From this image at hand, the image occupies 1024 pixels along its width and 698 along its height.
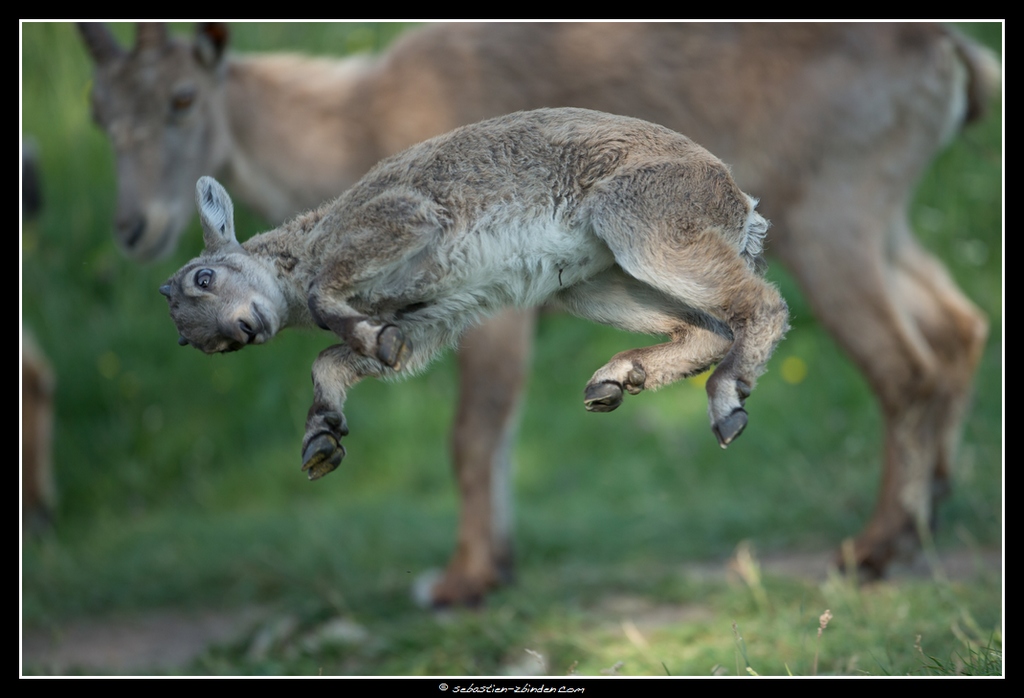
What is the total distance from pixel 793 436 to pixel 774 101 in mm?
2222

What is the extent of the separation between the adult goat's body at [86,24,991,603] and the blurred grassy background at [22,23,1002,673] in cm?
60

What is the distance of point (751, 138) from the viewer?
548cm

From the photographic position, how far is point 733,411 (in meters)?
2.55

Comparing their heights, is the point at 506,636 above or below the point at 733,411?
below

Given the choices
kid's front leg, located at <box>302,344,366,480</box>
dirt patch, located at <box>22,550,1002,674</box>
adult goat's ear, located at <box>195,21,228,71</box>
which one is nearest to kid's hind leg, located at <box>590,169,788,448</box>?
kid's front leg, located at <box>302,344,366,480</box>

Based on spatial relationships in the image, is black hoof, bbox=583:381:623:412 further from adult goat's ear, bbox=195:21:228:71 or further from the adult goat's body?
adult goat's ear, bbox=195:21:228:71

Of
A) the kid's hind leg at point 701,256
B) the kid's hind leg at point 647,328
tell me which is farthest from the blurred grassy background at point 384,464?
the kid's hind leg at point 701,256

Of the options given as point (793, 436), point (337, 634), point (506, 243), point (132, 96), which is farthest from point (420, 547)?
point (506, 243)

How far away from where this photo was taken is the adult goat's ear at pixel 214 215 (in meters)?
2.86

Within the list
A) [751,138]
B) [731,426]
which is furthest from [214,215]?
[751,138]

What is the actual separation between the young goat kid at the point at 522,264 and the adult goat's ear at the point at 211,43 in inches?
117

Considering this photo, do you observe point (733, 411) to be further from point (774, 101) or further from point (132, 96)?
point (132, 96)

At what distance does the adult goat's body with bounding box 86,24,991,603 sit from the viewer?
5402 millimetres

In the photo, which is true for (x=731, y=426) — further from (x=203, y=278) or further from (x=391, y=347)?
(x=203, y=278)
